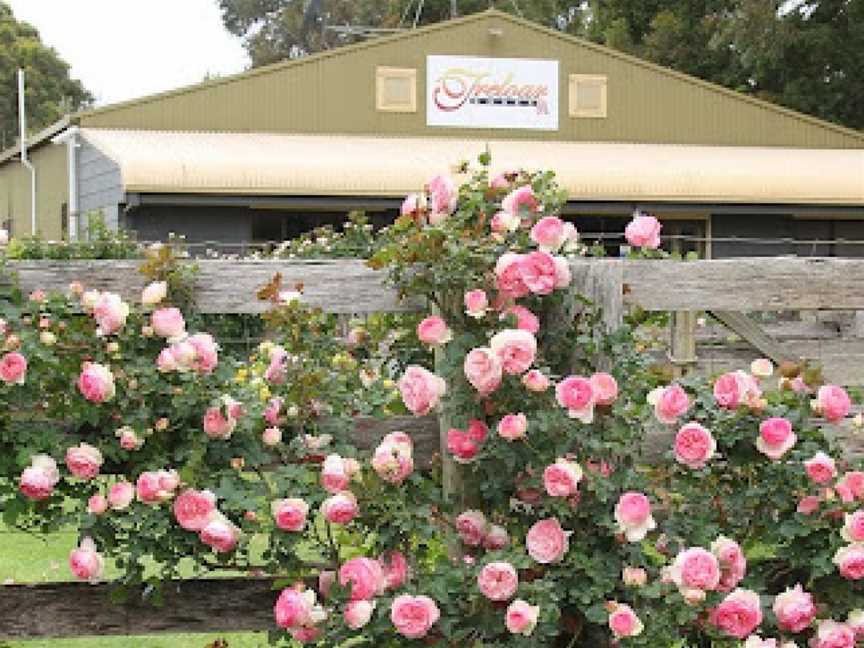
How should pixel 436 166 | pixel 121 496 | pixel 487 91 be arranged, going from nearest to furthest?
pixel 121 496, pixel 436 166, pixel 487 91

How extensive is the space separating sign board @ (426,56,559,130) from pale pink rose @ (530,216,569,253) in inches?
977

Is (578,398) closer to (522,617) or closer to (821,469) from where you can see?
(522,617)

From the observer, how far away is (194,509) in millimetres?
3916

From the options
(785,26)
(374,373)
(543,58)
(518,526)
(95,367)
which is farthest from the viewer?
(785,26)

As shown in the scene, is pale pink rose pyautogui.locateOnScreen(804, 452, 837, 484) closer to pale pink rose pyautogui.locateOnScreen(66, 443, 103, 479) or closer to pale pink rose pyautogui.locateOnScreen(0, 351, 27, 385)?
pale pink rose pyautogui.locateOnScreen(66, 443, 103, 479)

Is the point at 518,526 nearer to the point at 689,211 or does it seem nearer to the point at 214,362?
the point at 214,362

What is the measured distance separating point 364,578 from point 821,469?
131 centimetres

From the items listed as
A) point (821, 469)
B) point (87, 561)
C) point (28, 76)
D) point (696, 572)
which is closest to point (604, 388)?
point (696, 572)

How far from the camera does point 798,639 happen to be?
4242mm

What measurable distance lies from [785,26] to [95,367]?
1251 inches

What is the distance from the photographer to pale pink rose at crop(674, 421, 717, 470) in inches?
162

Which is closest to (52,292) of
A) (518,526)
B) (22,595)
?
(22,595)

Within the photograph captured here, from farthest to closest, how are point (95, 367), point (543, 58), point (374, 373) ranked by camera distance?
point (543, 58) → point (374, 373) → point (95, 367)

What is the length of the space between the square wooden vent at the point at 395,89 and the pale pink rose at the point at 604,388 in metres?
25.0
